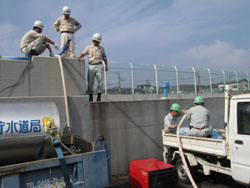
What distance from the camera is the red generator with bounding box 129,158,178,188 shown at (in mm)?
4367

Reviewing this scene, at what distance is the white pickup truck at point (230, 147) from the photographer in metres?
4.19

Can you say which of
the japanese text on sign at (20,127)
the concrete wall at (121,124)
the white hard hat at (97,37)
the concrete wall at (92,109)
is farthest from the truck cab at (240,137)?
the white hard hat at (97,37)

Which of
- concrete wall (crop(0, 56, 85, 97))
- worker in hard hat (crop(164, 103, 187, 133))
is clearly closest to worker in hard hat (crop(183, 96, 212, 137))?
worker in hard hat (crop(164, 103, 187, 133))

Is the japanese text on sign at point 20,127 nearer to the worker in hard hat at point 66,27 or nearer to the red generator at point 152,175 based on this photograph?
the red generator at point 152,175

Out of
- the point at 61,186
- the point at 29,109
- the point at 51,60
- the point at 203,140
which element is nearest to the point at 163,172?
the point at 203,140

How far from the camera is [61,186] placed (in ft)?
9.09

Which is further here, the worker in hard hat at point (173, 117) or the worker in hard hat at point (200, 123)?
the worker in hard hat at point (173, 117)

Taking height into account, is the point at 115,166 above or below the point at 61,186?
below

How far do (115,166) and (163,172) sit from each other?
79.0 inches

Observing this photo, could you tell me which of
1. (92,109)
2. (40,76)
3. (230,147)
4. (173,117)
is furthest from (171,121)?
(40,76)

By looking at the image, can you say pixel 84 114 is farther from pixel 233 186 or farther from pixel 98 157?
pixel 233 186

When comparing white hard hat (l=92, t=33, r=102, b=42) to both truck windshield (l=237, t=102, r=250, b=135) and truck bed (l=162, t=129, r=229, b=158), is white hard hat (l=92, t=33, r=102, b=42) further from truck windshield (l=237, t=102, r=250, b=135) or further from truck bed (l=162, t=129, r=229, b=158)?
truck windshield (l=237, t=102, r=250, b=135)

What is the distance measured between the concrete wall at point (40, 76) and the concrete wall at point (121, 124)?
26 centimetres

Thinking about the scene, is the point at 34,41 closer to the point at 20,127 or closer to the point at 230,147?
the point at 20,127
